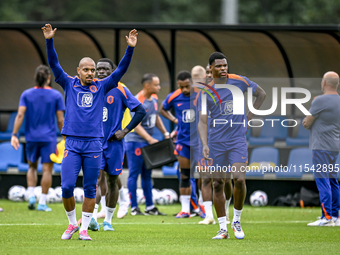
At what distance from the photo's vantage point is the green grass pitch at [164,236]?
20.2 ft

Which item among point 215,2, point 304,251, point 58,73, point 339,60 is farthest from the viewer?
point 215,2

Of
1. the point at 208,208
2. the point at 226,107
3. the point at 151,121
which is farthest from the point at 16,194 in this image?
the point at 226,107

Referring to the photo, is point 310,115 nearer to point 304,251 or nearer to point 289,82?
point 304,251

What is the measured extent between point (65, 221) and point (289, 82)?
24.3 feet

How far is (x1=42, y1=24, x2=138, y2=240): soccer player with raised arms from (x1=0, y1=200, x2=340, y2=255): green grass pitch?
21.0 inches

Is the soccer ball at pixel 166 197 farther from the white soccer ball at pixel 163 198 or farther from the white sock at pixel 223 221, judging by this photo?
the white sock at pixel 223 221

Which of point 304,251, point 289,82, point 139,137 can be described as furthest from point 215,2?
point 304,251

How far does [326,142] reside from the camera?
29.7 feet

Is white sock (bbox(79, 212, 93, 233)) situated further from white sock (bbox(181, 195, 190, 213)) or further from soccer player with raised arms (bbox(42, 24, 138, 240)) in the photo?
white sock (bbox(181, 195, 190, 213))

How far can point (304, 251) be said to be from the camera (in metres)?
6.20

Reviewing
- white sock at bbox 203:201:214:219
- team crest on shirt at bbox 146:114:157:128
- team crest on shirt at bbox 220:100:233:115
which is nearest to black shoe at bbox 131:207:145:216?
team crest on shirt at bbox 146:114:157:128

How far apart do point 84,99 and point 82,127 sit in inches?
12.3

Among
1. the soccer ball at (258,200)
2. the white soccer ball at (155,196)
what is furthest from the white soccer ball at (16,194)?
the soccer ball at (258,200)

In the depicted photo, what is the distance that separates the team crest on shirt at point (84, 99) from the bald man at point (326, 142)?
387 centimetres
